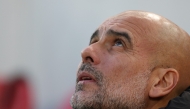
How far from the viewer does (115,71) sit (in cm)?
111

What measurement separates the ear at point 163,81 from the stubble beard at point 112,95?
0.11ft

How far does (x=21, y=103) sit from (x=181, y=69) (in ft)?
3.30

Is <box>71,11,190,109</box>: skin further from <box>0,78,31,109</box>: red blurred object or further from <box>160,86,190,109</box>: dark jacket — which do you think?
<box>0,78,31,109</box>: red blurred object

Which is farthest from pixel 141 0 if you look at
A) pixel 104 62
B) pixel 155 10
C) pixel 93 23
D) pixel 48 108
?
pixel 104 62

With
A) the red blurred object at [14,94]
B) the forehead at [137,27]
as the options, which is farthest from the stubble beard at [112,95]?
the red blurred object at [14,94]

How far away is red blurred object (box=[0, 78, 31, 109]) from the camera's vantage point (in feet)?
6.17

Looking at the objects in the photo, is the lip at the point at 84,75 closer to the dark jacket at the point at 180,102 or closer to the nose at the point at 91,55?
the nose at the point at 91,55

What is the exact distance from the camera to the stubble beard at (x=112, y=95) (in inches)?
42.7

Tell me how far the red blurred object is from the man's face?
82cm

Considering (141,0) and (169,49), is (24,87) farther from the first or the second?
(169,49)

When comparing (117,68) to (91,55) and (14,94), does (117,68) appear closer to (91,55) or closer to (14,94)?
(91,55)

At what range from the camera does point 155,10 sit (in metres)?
1.95

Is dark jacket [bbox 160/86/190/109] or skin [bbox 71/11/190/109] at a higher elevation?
skin [bbox 71/11/190/109]

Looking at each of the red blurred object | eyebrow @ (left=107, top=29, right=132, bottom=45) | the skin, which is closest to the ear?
the skin
